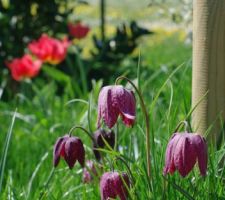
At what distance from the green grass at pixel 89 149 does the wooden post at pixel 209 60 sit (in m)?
0.06

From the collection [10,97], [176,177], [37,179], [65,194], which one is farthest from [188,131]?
[10,97]

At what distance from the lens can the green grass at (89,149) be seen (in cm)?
180

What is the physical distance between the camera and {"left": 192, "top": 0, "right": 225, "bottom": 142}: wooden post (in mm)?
1910

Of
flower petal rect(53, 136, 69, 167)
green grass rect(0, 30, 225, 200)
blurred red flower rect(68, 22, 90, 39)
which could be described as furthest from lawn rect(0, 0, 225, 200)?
blurred red flower rect(68, 22, 90, 39)

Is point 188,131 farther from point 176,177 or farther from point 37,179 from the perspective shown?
point 37,179

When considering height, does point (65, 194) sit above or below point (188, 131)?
below

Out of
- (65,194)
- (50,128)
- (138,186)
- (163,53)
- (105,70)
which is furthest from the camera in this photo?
(163,53)

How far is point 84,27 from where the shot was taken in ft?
14.7

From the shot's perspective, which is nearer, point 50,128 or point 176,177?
point 176,177

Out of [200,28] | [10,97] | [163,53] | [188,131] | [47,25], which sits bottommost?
[163,53]

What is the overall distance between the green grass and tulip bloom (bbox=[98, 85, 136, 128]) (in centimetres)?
8

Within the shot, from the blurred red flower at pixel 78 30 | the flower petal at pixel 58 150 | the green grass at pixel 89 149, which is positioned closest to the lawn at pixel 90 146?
the green grass at pixel 89 149

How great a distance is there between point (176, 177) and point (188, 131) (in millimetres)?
314

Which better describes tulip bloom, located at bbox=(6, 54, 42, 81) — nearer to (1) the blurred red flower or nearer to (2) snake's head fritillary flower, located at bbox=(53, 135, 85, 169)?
(1) the blurred red flower
